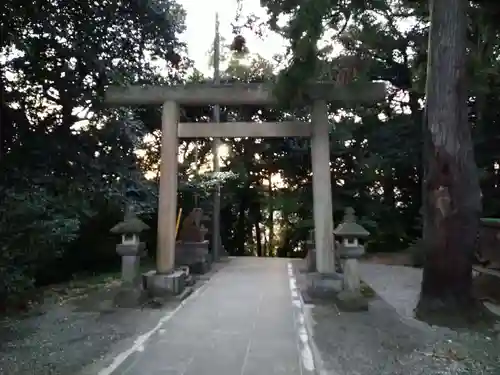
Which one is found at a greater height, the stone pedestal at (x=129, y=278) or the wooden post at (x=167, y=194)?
the wooden post at (x=167, y=194)

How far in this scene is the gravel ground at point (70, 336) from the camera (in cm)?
459

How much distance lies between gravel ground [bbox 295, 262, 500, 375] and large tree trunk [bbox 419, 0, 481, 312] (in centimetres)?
64

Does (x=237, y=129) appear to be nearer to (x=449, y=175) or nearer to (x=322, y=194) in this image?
(x=322, y=194)

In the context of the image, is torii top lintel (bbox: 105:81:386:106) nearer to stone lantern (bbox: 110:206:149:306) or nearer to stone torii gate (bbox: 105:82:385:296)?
stone torii gate (bbox: 105:82:385:296)

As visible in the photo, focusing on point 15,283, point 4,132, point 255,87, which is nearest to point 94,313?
point 15,283

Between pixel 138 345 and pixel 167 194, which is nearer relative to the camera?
pixel 138 345

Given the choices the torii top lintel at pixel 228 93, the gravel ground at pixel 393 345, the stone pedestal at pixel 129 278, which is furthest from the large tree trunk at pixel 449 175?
the stone pedestal at pixel 129 278

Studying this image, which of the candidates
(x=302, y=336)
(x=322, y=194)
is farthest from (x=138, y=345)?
(x=322, y=194)

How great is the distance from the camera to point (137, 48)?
9.66 meters

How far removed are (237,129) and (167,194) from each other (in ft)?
5.29

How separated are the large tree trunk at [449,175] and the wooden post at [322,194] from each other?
184 cm

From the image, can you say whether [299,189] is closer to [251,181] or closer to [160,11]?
[251,181]

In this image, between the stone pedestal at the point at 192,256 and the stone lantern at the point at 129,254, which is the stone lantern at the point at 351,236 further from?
the stone pedestal at the point at 192,256

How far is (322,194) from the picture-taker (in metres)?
8.32
